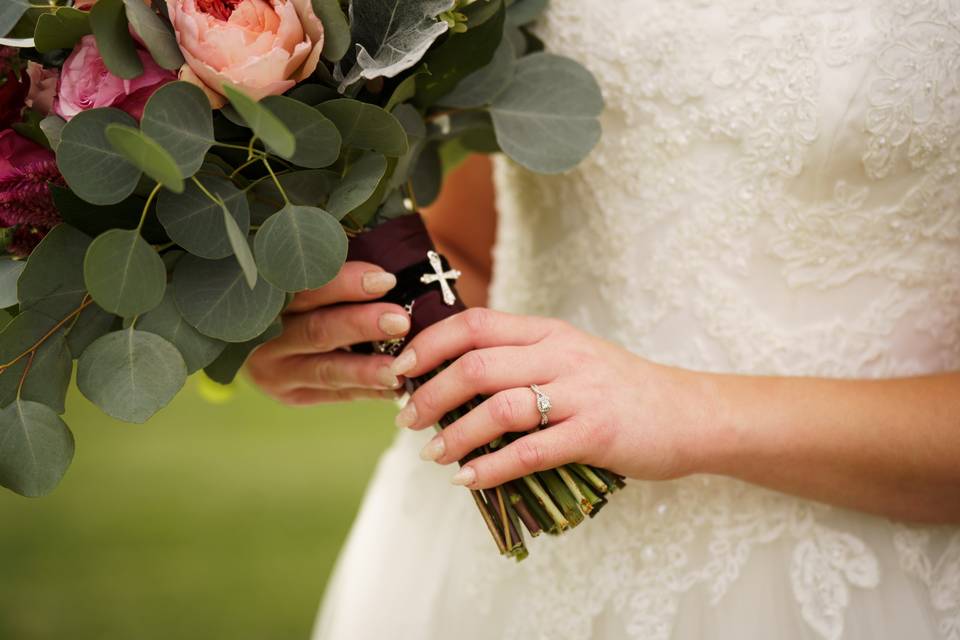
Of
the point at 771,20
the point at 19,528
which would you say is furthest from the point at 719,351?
the point at 19,528

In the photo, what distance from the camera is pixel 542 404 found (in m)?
1.04

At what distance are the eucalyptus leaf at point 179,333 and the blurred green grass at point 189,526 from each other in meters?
2.94

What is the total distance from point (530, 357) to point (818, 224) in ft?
1.65

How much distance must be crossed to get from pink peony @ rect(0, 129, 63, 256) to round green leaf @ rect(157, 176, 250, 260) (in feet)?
0.45

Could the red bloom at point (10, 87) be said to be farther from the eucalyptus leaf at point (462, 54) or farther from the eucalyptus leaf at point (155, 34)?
the eucalyptus leaf at point (462, 54)

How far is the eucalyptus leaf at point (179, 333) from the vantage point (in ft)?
3.28

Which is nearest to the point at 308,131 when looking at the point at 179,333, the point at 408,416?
the point at 179,333

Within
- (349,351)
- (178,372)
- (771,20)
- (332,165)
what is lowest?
(349,351)

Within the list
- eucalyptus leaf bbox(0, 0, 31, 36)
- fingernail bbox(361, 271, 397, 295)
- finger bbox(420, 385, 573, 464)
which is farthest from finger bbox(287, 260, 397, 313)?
eucalyptus leaf bbox(0, 0, 31, 36)

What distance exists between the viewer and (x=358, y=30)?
39.0 inches

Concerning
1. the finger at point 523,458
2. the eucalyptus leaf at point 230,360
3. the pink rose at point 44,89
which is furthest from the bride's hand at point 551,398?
the pink rose at point 44,89

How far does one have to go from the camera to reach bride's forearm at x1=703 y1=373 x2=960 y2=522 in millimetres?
1149

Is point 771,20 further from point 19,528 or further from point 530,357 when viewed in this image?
point 19,528

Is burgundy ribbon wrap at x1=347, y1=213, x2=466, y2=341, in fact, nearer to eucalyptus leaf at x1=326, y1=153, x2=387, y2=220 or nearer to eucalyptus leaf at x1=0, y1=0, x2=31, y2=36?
eucalyptus leaf at x1=326, y1=153, x2=387, y2=220
